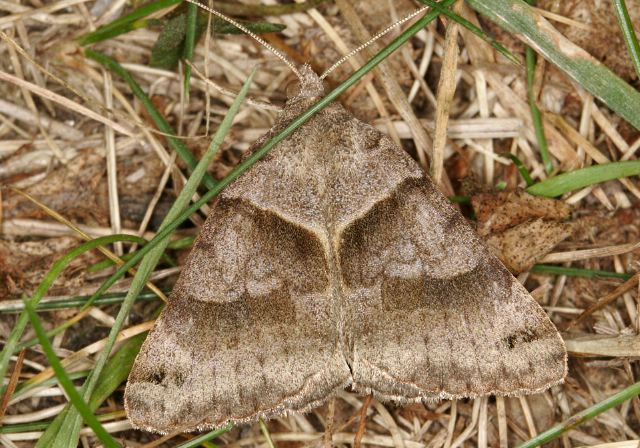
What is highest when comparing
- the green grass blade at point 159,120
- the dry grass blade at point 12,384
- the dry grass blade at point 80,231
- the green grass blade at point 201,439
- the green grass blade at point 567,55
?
the green grass blade at point 567,55

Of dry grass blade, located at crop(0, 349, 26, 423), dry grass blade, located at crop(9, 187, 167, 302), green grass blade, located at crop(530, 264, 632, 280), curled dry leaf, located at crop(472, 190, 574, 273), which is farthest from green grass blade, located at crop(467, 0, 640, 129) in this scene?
dry grass blade, located at crop(0, 349, 26, 423)

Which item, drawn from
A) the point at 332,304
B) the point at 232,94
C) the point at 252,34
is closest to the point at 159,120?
the point at 232,94

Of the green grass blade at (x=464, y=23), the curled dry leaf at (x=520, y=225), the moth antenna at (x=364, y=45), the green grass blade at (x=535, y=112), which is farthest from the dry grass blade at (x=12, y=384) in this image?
the green grass blade at (x=535, y=112)

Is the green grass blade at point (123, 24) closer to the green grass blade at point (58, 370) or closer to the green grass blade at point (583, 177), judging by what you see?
the green grass blade at point (58, 370)

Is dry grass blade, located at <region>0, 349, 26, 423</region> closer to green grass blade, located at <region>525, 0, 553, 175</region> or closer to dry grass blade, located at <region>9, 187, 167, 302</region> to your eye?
dry grass blade, located at <region>9, 187, 167, 302</region>

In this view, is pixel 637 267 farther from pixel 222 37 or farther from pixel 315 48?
pixel 222 37

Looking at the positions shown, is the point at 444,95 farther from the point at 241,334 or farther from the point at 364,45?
the point at 241,334
